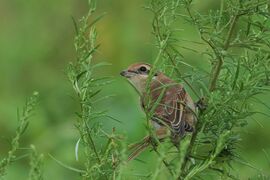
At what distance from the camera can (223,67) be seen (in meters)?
3.38

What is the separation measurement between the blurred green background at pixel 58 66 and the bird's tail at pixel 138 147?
3191 millimetres

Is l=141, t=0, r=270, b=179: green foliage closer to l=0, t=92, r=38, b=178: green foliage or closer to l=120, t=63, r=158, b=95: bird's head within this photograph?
l=0, t=92, r=38, b=178: green foliage

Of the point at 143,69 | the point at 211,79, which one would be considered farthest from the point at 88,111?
A: the point at 143,69

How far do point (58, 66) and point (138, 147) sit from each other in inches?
215

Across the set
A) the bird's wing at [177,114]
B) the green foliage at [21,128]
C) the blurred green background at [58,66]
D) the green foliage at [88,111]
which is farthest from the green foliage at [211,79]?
the blurred green background at [58,66]

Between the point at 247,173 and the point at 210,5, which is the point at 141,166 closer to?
the point at 247,173

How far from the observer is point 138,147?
346 centimetres

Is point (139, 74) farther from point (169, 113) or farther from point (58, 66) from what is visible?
point (58, 66)

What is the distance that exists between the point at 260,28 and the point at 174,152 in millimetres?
563

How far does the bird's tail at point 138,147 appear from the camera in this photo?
3372 millimetres

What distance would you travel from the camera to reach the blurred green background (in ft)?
23.9

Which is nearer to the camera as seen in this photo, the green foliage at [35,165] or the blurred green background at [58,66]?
the green foliage at [35,165]

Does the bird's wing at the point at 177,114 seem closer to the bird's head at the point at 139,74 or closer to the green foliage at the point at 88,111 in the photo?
the green foliage at the point at 88,111

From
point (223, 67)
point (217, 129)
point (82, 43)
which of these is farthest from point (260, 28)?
point (82, 43)
